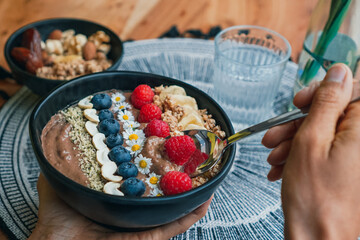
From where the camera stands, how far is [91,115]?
3.15 ft

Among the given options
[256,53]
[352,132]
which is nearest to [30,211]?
[352,132]

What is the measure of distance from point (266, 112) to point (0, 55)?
109cm

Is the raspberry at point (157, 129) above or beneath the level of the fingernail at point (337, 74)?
beneath

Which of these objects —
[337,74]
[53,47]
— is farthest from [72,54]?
[337,74]

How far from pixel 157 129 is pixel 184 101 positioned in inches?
6.1

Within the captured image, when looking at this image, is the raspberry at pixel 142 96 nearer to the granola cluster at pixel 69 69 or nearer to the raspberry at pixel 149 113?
the raspberry at pixel 149 113

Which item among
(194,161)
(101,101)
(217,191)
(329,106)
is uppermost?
(329,106)

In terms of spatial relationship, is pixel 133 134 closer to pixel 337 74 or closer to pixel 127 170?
pixel 127 170

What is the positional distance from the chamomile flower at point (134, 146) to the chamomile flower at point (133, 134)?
0.01 meters

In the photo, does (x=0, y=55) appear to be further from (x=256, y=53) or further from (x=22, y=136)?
(x=256, y=53)

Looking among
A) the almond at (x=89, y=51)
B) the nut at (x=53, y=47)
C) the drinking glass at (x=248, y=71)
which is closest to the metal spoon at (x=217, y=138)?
the drinking glass at (x=248, y=71)

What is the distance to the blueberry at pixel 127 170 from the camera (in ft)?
2.66

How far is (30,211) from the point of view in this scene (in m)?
0.94

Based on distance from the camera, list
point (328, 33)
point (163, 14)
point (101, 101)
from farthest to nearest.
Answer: point (163, 14) → point (328, 33) → point (101, 101)
